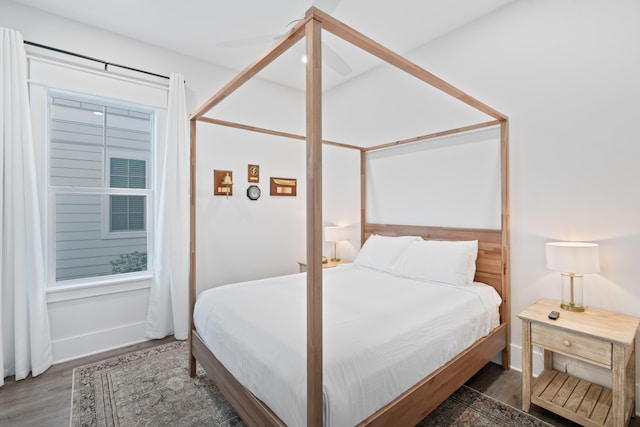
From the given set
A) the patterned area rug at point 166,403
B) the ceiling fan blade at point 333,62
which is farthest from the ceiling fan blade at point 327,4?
the patterned area rug at point 166,403

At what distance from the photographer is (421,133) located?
314cm

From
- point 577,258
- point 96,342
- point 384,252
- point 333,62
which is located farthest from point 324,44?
point 96,342

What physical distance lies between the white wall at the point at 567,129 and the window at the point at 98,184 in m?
3.35

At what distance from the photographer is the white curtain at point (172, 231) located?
3.04 m

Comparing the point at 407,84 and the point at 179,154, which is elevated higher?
the point at 407,84

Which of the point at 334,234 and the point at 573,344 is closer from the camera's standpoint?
the point at 573,344

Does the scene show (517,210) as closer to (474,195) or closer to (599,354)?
(474,195)

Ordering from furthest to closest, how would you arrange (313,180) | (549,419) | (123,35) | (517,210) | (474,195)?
(123,35)
(474,195)
(517,210)
(549,419)
(313,180)

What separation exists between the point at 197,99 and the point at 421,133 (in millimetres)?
2457

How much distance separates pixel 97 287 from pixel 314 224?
2758mm

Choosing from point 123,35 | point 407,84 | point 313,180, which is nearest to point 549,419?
point 313,180

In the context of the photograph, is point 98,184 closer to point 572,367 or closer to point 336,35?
point 336,35

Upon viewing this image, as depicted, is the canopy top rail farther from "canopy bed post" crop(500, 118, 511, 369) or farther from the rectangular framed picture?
the rectangular framed picture

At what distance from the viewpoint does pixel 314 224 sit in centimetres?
109
